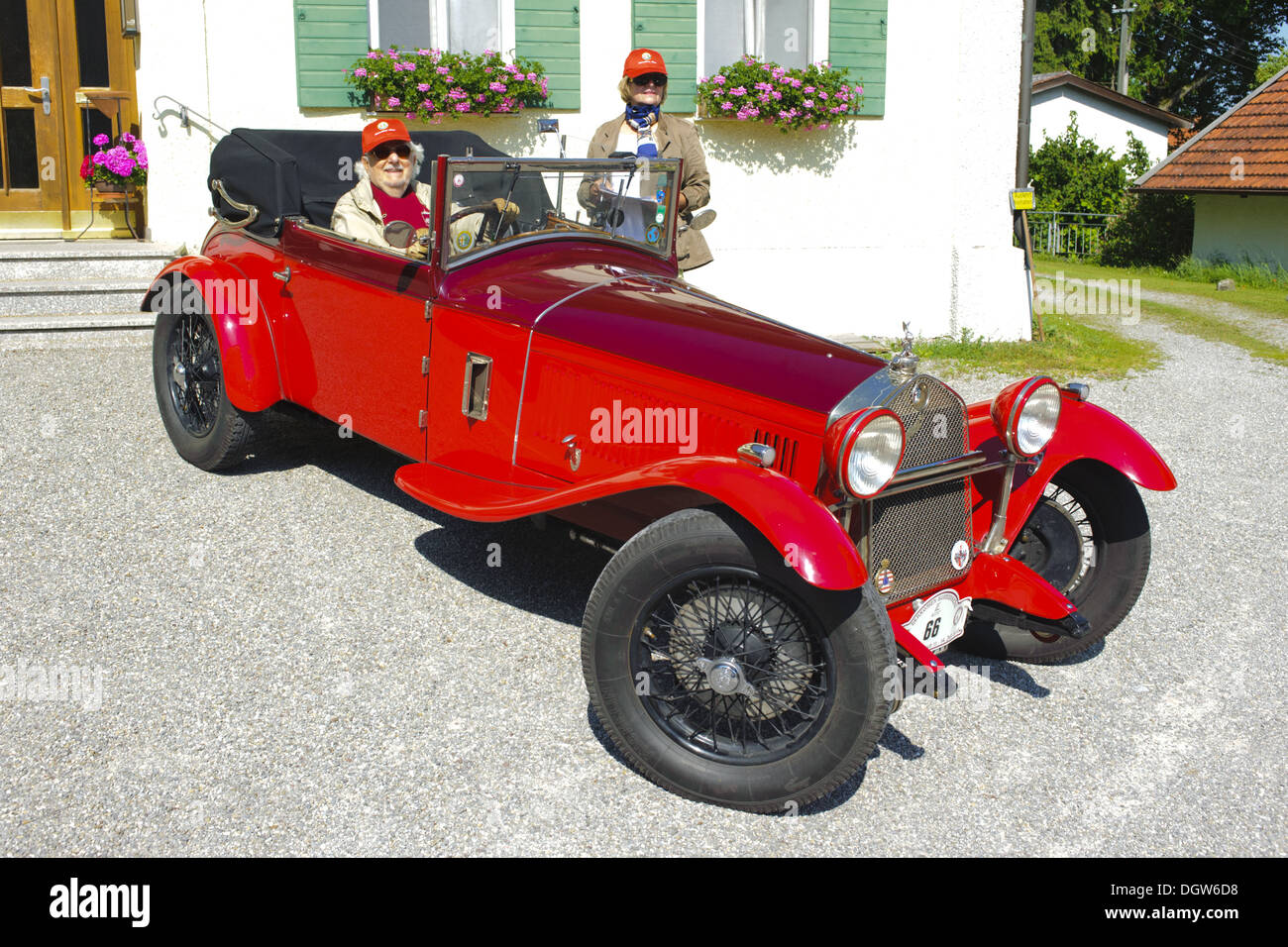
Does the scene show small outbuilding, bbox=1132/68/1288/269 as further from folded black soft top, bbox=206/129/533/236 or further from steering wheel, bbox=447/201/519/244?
steering wheel, bbox=447/201/519/244

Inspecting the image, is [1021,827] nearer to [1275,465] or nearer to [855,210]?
[1275,465]

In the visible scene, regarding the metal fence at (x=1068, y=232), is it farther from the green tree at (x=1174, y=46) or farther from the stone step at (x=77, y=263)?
the green tree at (x=1174, y=46)

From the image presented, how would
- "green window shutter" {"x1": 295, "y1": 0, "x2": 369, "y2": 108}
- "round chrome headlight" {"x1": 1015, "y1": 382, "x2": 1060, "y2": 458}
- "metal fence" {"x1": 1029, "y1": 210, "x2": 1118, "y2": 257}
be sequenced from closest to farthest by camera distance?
"round chrome headlight" {"x1": 1015, "y1": 382, "x2": 1060, "y2": 458} < "green window shutter" {"x1": 295, "y1": 0, "x2": 369, "y2": 108} < "metal fence" {"x1": 1029, "y1": 210, "x2": 1118, "y2": 257}

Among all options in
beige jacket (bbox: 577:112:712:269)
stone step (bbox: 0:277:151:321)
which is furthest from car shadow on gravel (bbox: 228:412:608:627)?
stone step (bbox: 0:277:151:321)

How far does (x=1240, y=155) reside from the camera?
675 inches

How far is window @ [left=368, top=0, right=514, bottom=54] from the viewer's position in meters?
8.40

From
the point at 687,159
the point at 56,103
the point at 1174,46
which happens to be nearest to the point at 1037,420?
the point at 687,159

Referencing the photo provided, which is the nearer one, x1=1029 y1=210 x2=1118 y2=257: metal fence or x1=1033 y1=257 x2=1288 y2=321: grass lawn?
x1=1033 y1=257 x2=1288 y2=321: grass lawn

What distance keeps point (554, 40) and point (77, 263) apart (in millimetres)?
3934

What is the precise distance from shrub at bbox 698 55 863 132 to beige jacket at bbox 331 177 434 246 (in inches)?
186

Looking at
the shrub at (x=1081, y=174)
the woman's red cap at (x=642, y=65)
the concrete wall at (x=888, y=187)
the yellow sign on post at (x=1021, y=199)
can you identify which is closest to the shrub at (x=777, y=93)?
the concrete wall at (x=888, y=187)

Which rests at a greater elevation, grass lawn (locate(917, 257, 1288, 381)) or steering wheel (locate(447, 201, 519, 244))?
steering wheel (locate(447, 201, 519, 244))

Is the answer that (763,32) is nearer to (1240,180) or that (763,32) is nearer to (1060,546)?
(1060,546)
